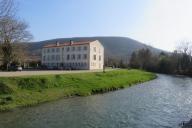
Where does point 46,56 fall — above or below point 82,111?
above

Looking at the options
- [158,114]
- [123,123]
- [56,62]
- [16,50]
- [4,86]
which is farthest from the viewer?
[56,62]

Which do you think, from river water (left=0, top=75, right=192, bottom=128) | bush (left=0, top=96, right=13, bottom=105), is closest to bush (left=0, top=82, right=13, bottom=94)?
bush (left=0, top=96, right=13, bottom=105)

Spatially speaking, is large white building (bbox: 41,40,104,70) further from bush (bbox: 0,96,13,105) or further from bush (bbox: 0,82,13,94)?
bush (bbox: 0,96,13,105)

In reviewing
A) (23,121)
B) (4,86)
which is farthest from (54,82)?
(23,121)

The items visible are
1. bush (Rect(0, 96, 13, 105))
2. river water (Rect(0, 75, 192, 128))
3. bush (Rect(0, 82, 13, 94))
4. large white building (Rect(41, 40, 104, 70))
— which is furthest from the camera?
large white building (Rect(41, 40, 104, 70))

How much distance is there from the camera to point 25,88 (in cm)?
3656

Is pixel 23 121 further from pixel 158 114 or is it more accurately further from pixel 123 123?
pixel 158 114

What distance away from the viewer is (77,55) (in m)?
97.1

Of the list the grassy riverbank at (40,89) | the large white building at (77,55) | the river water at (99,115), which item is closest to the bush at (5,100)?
the grassy riverbank at (40,89)

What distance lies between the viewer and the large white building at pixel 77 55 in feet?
309

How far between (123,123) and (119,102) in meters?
11.3

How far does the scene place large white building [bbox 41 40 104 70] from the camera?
94.3m

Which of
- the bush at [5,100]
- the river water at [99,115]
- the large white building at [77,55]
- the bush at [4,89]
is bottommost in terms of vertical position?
the river water at [99,115]

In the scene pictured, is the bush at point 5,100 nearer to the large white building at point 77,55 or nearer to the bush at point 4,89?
the bush at point 4,89
